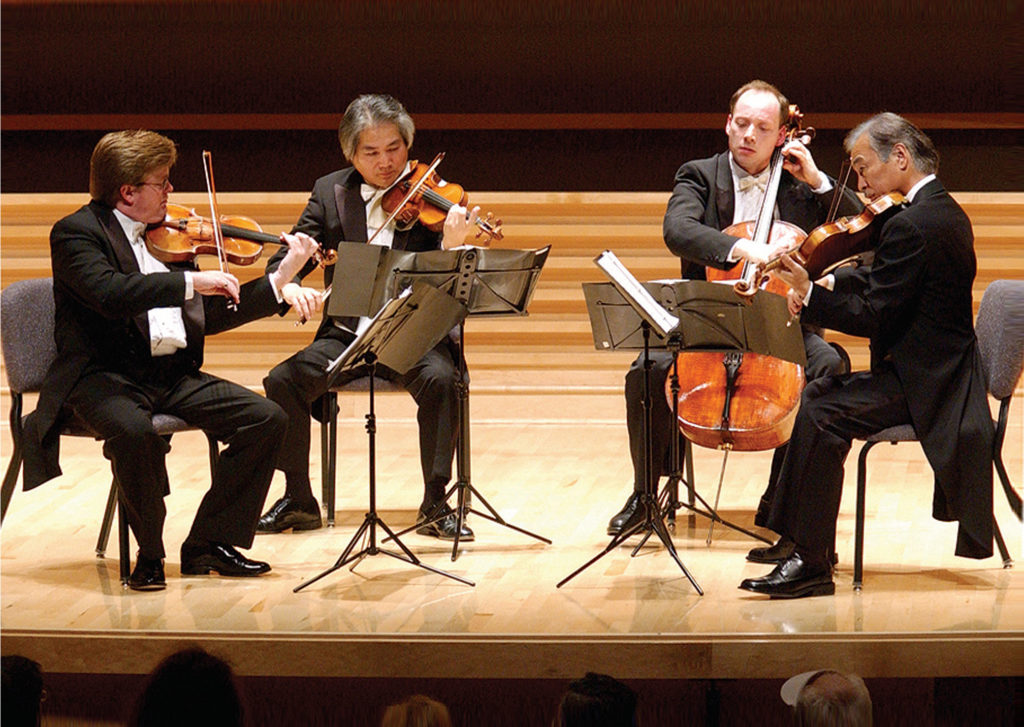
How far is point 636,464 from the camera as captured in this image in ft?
12.7

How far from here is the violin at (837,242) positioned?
3.15m

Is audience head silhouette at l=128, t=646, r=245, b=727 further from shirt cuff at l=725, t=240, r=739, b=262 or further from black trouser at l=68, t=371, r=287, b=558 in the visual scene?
shirt cuff at l=725, t=240, r=739, b=262

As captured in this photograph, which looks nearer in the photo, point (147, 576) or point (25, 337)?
point (147, 576)

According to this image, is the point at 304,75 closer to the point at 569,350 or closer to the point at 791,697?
the point at 569,350

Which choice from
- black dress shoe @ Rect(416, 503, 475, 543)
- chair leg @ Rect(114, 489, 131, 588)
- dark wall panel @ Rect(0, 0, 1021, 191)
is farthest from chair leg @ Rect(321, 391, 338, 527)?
dark wall panel @ Rect(0, 0, 1021, 191)

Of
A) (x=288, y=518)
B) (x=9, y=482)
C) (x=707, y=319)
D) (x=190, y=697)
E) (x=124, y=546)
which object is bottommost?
(x=288, y=518)

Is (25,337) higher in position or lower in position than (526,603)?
higher

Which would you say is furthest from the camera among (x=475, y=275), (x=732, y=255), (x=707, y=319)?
(x=732, y=255)

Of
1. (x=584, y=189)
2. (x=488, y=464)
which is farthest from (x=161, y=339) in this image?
(x=584, y=189)

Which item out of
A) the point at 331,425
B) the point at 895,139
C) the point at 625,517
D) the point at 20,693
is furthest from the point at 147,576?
the point at 895,139

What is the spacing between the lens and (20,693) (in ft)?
6.78

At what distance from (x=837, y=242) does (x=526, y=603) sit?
114 centimetres

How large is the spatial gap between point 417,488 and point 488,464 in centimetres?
42

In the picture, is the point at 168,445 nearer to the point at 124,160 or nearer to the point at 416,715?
the point at 124,160
